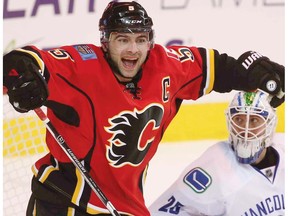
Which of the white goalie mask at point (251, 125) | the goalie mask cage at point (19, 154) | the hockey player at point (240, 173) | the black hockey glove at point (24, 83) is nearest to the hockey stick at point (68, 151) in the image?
the black hockey glove at point (24, 83)

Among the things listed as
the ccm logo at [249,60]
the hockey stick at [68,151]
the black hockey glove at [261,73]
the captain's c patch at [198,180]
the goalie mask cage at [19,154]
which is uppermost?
the ccm logo at [249,60]

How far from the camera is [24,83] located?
7.00 ft

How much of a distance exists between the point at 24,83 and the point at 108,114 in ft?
1.02

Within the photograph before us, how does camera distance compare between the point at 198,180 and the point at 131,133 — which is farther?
the point at 198,180

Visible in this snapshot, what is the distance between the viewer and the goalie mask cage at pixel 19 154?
8.84ft

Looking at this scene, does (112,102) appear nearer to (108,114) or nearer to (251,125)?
(108,114)

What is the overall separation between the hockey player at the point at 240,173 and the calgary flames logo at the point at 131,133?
1.31 ft

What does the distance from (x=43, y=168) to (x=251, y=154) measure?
75 cm

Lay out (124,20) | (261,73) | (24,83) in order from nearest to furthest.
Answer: (24,83)
(124,20)
(261,73)

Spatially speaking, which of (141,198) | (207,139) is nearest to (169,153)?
(207,139)

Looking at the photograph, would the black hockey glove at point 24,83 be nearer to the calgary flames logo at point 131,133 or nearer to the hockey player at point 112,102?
the hockey player at point 112,102

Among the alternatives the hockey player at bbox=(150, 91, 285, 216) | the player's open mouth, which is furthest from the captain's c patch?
the player's open mouth

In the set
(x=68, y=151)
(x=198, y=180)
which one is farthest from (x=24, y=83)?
(x=198, y=180)

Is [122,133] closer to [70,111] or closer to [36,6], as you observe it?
[70,111]
